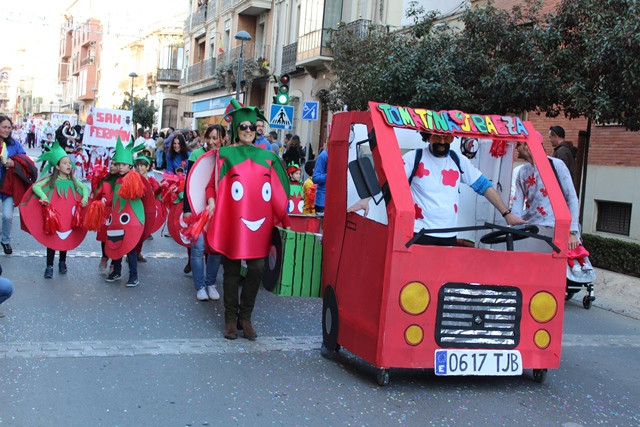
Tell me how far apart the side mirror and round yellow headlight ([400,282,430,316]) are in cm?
68

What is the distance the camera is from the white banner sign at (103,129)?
20562 millimetres

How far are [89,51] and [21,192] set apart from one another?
81509 mm

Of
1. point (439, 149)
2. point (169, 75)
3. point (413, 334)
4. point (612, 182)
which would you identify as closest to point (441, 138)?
point (439, 149)

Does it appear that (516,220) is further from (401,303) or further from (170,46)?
(170,46)

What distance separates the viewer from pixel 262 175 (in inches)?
257

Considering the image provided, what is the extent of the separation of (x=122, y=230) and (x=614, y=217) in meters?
10.3

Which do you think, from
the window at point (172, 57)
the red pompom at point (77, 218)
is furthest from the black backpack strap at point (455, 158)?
the window at point (172, 57)

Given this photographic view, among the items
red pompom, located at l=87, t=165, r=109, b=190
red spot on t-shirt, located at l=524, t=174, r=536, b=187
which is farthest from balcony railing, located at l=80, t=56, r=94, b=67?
red spot on t-shirt, located at l=524, t=174, r=536, b=187

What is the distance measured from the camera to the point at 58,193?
9016 millimetres

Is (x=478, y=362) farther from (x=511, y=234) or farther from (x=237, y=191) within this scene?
(x=237, y=191)

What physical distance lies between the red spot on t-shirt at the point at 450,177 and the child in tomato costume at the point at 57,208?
4.67 metres

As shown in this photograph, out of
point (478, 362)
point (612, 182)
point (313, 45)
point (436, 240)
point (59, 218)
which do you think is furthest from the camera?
point (313, 45)

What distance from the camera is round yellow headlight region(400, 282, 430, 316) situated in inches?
204

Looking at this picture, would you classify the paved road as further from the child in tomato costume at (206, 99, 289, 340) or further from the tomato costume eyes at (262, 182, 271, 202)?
the tomato costume eyes at (262, 182, 271, 202)
